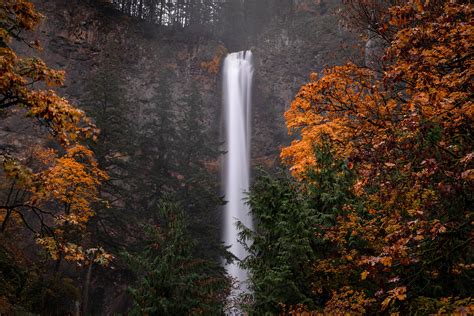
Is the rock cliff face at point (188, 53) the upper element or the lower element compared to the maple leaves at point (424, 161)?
upper

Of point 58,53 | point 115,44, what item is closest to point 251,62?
point 115,44

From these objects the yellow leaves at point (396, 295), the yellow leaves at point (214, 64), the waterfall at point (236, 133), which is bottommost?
the yellow leaves at point (396, 295)

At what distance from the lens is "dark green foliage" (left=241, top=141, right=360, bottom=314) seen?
29.0 feet

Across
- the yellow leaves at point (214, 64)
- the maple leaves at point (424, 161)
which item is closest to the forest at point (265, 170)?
the maple leaves at point (424, 161)

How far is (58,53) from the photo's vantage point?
37094mm

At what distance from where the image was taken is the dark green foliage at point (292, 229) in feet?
29.0

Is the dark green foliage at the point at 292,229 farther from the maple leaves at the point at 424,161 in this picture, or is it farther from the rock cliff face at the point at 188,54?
the rock cliff face at the point at 188,54

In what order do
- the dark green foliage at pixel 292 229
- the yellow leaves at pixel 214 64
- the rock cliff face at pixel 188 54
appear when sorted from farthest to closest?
1. the yellow leaves at pixel 214 64
2. the rock cliff face at pixel 188 54
3. the dark green foliage at pixel 292 229

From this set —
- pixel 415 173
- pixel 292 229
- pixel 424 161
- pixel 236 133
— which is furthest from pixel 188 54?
pixel 424 161

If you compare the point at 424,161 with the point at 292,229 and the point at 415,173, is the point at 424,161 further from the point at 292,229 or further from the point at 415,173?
the point at 292,229

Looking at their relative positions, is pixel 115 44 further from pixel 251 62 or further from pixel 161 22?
pixel 251 62

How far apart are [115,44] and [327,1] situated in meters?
23.8

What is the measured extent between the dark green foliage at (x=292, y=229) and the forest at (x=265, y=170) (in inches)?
2.0

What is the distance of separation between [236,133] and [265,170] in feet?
80.1
